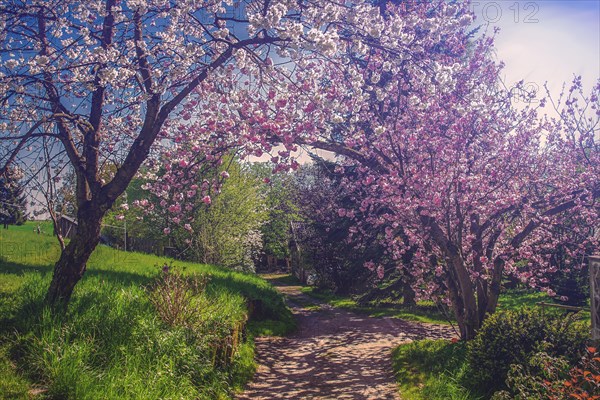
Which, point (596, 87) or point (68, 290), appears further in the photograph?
point (596, 87)

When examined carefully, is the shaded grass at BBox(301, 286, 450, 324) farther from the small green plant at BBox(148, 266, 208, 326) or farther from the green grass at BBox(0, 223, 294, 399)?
the small green plant at BBox(148, 266, 208, 326)

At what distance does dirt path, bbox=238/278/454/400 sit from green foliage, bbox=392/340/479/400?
0.89ft

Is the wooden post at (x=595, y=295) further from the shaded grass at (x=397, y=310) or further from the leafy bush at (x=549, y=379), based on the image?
the shaded grass at (x=397, y=310)

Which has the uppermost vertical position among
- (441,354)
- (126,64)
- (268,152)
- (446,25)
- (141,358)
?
(446,25)

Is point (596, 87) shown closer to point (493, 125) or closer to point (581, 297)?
point (493, 125)

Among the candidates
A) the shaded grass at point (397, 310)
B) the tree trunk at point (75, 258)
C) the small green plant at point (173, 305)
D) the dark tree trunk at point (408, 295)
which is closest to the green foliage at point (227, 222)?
the shaded grass at point (397, 310)

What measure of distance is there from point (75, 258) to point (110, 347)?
141 centimetres

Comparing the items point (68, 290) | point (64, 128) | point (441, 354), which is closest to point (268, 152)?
point (64, 128)

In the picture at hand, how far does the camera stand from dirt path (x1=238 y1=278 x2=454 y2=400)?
25.6 ft

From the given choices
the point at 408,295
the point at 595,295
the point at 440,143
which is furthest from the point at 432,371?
the point at 408,295

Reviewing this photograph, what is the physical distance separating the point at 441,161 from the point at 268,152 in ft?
12.2

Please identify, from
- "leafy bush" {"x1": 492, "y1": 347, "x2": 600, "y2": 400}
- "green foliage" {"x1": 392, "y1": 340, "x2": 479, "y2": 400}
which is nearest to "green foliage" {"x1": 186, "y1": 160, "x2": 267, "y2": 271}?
"green foliage" {"x1": 392, "y1": 340, "x2": 479, "y2": 400}

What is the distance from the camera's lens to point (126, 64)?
643 centimetres

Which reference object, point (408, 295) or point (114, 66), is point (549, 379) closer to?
point (114, 66)
